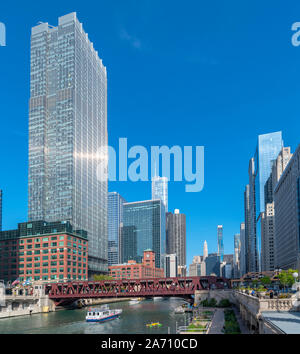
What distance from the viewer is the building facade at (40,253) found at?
170 meters

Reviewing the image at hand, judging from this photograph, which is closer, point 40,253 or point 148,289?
point 148,289

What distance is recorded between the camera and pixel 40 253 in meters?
175

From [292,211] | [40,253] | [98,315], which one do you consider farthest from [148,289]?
→ [292,211]

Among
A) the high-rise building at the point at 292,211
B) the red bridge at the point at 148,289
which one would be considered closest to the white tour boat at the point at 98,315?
the red bridge at the point at 148,289

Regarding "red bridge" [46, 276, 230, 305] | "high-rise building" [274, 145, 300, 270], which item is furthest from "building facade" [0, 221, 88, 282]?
"high-rise building" [274, 145, 300, 270]

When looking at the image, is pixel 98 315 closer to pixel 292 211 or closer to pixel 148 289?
pixel 148 289

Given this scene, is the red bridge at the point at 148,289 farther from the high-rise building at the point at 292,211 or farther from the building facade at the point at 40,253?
the high-rise building at the point at 292,211

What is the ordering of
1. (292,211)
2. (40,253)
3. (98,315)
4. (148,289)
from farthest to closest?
(292,211) < (40,253) < (148,289) < (98,315)

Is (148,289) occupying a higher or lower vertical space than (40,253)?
lower

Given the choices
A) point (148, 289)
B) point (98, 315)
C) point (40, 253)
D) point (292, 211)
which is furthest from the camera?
point (292, 211)

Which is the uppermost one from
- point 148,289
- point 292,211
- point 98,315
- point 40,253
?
point 292,211
